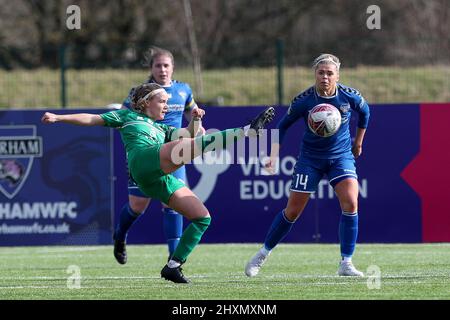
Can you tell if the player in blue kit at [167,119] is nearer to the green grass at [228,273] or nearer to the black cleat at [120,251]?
the black cleat at [120,251]

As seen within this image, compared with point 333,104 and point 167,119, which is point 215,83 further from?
point 333,104

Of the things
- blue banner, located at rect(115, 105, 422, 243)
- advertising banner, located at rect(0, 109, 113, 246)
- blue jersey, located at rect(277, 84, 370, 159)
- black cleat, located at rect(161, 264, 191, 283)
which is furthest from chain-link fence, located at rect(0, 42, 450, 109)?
black cleat, located at rect(161, 264, 191, 283)

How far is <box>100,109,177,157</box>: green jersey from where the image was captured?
791 cm

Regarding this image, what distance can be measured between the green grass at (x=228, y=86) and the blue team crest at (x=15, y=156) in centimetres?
843

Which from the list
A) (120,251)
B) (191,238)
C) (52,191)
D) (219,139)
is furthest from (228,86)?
(219,139)

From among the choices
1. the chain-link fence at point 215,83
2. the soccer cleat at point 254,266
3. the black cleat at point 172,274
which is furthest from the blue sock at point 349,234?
the chain-link fence at point 215,83

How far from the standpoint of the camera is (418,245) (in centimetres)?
1211

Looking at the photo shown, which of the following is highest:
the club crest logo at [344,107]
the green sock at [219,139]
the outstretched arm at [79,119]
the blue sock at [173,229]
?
the club crest logo at [344,107]

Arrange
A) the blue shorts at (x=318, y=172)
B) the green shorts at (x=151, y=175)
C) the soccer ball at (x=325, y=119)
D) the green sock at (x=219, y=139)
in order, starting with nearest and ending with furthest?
1. the green sock at (x=219, y=139)
2. the green shorts at (x=151, y=175)
3. the soccer ball at (x=325, y=119)
4. the blue shorts at (x=318, y=172)

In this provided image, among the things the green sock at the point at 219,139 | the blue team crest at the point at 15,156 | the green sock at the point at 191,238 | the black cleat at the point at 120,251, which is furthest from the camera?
the blue team crest at the point at 15,156

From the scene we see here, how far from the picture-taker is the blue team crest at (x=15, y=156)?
41.1 ft

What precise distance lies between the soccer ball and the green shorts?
130 cm
